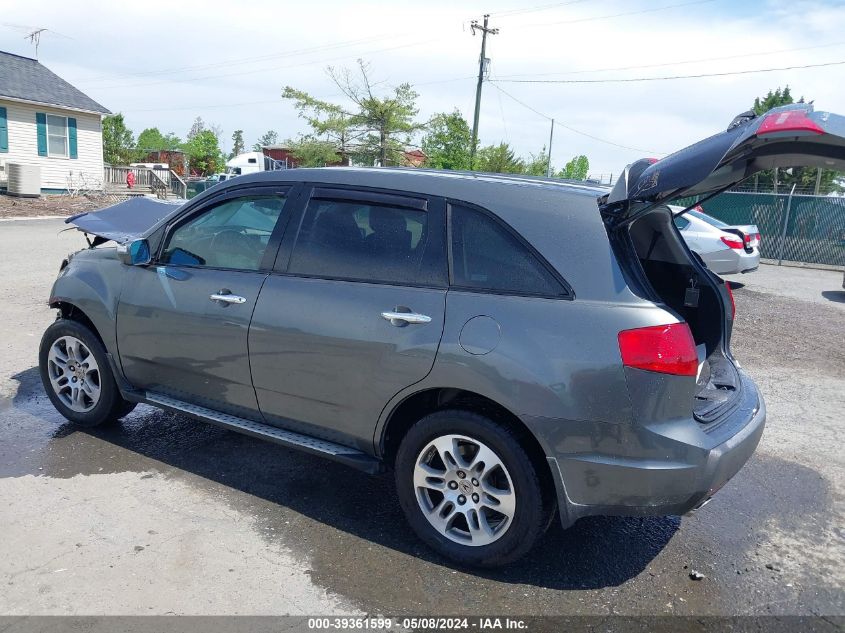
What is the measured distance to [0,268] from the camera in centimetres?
1134

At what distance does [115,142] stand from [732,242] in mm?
48328

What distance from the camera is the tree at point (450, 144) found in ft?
88.3

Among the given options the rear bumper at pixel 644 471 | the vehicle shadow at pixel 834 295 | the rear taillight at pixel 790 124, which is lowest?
the vehicle shadow at pixel 834 295

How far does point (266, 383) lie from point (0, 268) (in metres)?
9.55

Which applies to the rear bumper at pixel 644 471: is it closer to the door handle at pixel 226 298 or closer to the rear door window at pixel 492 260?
the rear door window at pixel 492 260

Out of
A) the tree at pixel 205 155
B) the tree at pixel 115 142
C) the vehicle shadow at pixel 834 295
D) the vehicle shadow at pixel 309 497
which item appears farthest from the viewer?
the tree at pixel 205 155

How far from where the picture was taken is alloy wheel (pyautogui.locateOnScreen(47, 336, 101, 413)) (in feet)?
15.7

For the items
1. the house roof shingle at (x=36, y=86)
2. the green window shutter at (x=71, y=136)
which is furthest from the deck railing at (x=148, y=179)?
the house roof shingle at (x=36, y=86)

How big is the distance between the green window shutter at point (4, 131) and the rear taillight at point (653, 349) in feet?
100

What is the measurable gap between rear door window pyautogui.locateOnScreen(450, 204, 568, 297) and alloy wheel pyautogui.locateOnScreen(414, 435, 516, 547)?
0.74 m

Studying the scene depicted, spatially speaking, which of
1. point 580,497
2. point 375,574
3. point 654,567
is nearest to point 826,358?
point 654,567

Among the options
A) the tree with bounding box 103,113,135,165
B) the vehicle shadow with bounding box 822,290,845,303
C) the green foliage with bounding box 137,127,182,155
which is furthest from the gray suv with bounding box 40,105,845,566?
→ the green foliage with bounding box 137,127,182,155

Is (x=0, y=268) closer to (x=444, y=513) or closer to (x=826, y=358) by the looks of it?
(x=444, y=513)

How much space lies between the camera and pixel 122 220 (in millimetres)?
6422
